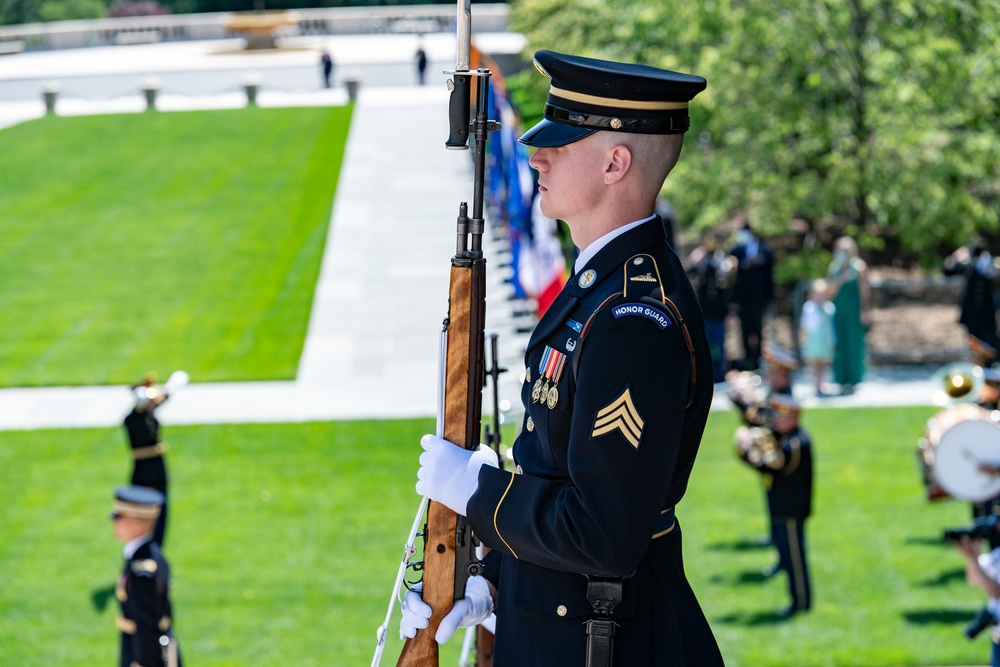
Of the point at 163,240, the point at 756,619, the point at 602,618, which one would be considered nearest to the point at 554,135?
the point at 602,618

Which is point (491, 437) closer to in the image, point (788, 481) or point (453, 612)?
point (453, 612)

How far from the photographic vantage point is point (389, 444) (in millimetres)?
14227

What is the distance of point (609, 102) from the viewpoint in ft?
8.63

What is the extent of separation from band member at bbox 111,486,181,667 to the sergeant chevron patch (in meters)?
5.25

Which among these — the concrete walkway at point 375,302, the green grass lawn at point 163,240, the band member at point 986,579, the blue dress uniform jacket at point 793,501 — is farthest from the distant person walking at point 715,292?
the band member at point 986,579

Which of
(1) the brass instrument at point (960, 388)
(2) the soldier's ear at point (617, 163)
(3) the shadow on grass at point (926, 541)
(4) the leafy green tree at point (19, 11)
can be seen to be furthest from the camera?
(4) the leafy green tree at point (19, 11)

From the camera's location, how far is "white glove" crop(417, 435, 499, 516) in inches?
105

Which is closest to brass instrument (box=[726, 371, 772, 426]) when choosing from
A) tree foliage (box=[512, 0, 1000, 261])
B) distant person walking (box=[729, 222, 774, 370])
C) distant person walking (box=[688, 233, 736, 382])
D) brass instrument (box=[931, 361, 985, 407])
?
brass instrument (box=[931, 361, 985, 407])

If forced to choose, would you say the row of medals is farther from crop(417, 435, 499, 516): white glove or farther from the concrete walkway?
the concrete walkway

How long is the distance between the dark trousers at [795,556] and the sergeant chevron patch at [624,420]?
7576 millimetres

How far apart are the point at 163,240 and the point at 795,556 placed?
17.4m

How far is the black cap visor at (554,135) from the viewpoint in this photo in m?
2.64

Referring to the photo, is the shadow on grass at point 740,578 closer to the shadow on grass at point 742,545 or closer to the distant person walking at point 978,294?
the shadow on grass at point 742,545

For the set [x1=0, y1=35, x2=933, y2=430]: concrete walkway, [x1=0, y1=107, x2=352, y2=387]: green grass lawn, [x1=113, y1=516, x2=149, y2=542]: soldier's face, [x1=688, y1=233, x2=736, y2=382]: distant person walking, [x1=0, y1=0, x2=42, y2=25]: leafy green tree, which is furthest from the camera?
[x1=0, y1=0, x2=42, y2=25]: leafy green tree
